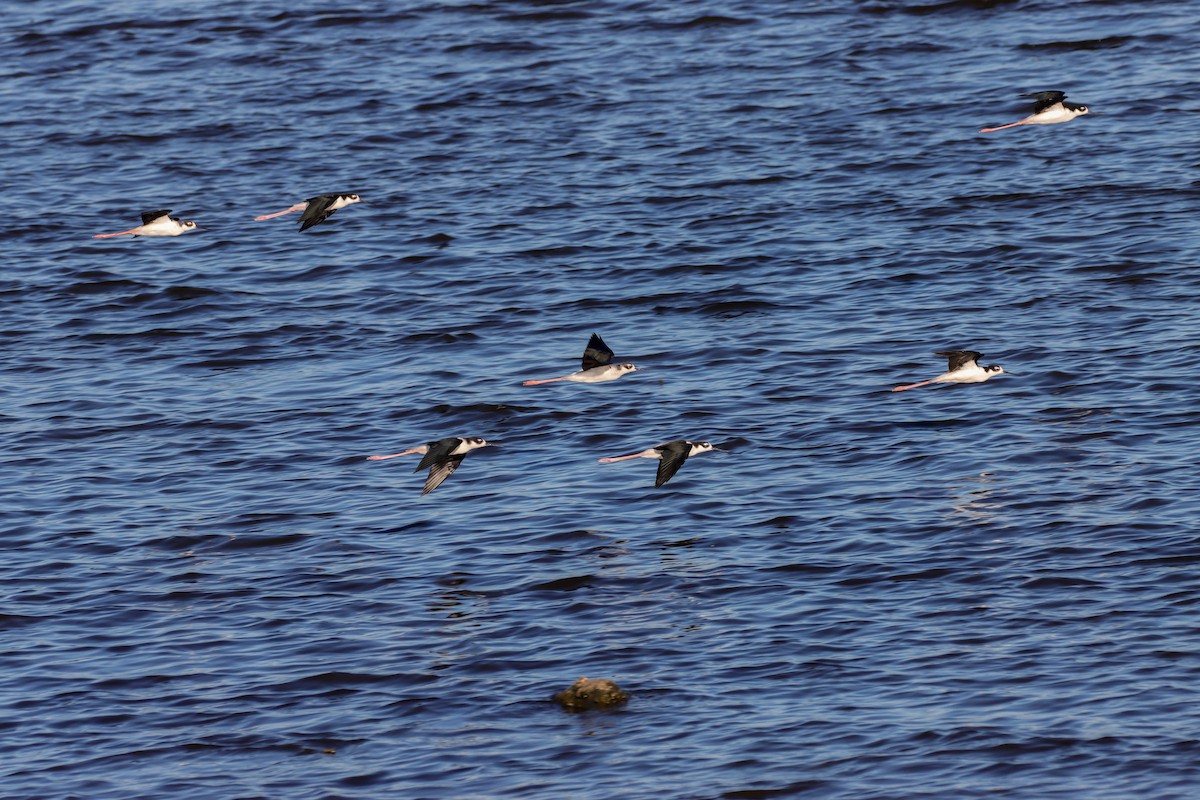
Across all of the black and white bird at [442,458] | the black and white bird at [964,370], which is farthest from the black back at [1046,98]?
the black and white bird at [442,458]

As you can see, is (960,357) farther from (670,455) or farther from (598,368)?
(670,455)

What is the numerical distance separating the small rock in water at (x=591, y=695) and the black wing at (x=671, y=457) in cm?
308

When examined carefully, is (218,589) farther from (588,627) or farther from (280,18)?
(280,18)

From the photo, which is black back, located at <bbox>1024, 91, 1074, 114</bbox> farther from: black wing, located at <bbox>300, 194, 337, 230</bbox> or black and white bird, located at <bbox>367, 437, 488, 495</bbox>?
black and white bird, located at <bbox>367, 437, 488, 495</bbox>

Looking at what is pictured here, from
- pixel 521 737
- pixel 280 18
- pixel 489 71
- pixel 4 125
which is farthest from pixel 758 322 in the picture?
pixel 280 18

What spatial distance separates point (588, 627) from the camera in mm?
16500

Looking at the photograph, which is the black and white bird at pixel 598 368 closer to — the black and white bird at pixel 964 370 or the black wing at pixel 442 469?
the black wing at pixel 442 469

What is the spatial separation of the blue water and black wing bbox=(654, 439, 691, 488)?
776 millimetres

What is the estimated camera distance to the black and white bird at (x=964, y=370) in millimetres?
20547

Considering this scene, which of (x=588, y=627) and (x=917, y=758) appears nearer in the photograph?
(x=917, y=758)

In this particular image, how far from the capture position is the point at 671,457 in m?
18.1

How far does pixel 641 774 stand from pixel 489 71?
2636 centimetres

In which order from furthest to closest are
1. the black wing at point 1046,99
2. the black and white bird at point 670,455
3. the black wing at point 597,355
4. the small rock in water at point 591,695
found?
the black wing at point 1046,99 → the black wing at point 597,355 → the black and white bird at point 670,455 → the small rock in water at point 591,695

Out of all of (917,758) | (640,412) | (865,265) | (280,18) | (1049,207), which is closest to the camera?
(917,758)
